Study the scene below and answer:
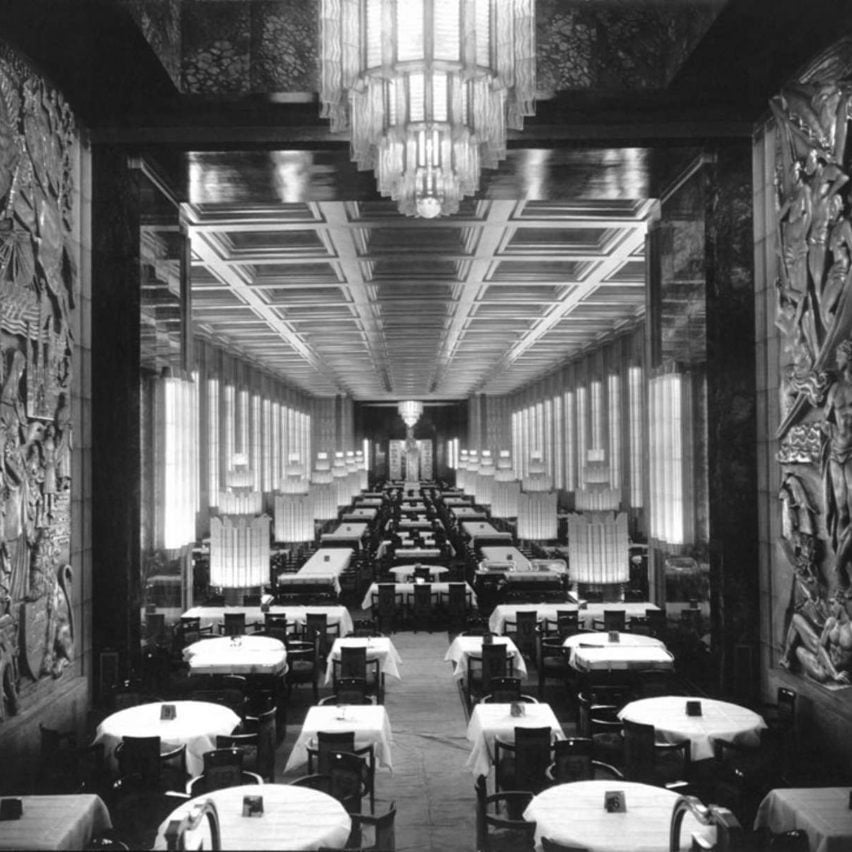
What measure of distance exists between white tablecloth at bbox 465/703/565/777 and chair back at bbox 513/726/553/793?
0.46m

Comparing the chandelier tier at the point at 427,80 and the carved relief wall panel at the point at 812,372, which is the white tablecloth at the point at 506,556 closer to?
the carved relief wall panel at the point at 812,372

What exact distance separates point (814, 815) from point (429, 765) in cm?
418

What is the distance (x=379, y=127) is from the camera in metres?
5.35

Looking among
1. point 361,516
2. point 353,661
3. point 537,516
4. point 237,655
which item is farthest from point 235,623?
point 361,516

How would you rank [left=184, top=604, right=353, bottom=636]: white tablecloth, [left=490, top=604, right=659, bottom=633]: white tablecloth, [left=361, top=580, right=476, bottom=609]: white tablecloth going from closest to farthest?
[left=184, top=604, right=353, bottom=636]: white tablecloth → [left=490, top=604, right=659, bottom=633]: white tablecloth → [left=361, top=580, right=476, bottom=609]: white tablecloth

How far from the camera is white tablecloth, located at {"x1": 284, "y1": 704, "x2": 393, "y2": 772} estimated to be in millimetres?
8148

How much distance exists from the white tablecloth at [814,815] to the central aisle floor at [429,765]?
219 cm

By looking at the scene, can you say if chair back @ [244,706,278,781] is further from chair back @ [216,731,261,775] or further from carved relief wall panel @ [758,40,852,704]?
carved relief wall panel @ [758,40,852,704]

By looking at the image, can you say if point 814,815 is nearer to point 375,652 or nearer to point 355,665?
point 355,665

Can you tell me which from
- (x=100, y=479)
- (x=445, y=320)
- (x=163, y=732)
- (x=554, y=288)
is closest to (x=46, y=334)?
(x=100, y=479)

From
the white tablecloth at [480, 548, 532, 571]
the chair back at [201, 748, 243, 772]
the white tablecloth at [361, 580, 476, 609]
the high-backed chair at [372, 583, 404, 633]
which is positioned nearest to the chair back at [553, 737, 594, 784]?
the chair back at [201, 748, 243, 772]

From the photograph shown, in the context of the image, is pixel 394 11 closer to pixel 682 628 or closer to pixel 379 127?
pixel 379 127

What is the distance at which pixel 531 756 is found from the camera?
24.2ft

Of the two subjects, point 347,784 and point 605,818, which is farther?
point 347,784
